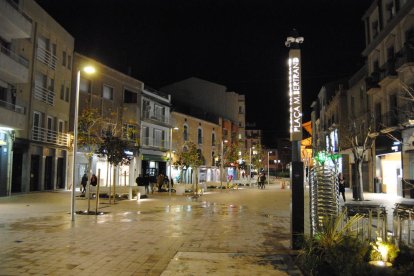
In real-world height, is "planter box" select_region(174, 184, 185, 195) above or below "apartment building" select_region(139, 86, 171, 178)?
below

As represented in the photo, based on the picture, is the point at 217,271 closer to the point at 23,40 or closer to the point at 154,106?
the point at 23,40

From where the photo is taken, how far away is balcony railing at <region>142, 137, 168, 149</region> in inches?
1833

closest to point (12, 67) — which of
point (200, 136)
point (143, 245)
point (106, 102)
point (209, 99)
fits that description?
point (106, 102)

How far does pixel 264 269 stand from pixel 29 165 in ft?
84.3

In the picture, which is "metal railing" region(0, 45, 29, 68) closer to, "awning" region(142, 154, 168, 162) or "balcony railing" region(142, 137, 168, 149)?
"balcony railing" region(142, 137, 168, 149)

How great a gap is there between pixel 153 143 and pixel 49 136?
17.6 metres

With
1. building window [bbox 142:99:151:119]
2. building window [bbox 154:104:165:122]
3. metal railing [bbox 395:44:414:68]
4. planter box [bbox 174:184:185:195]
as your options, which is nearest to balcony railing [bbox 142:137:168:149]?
building window [bbox 142:99:151:119]

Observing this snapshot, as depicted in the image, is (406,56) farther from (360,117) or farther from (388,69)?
(360,117)

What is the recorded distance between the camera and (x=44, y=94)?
31359 millimetres

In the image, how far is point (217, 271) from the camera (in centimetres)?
713

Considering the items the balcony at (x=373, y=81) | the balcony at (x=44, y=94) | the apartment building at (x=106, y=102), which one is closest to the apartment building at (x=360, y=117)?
the balcony at (x=373, y=81)

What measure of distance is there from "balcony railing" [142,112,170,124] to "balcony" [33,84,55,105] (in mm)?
14401

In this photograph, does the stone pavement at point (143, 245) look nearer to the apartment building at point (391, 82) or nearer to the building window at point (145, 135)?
the apartment building at point (391, 82)

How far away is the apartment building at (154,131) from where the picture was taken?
46.4 metres
